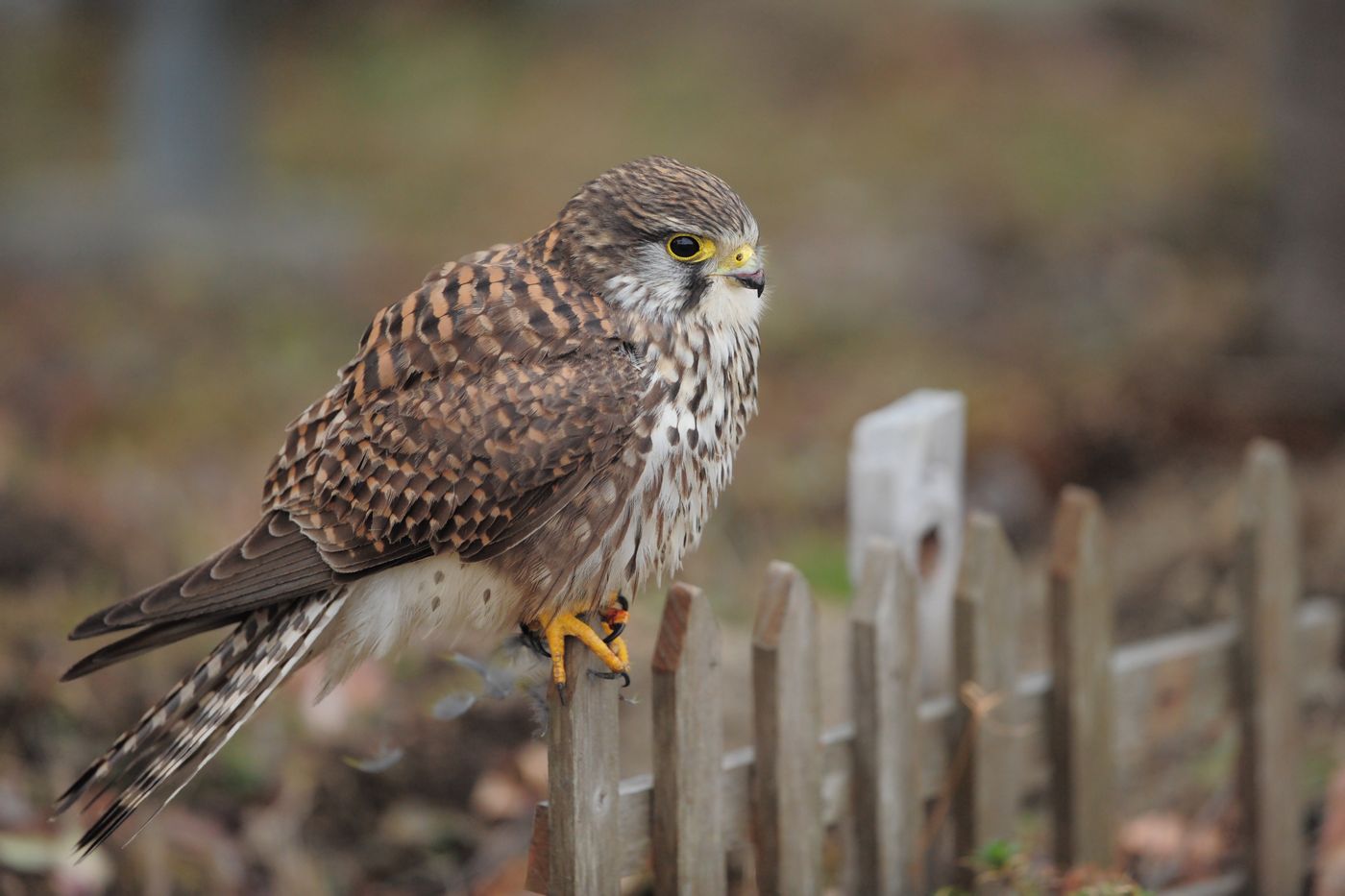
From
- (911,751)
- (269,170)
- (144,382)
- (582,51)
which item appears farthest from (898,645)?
(582,51)

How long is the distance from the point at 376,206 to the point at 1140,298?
3966 millimetres

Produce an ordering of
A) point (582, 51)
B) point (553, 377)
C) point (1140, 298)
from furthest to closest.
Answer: point (582, 51)
point (1140, 298)
point (553, 377)

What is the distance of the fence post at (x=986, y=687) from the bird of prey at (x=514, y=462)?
0.60 metres

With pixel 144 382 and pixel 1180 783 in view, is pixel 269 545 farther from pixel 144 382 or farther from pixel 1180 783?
pixel 144 382

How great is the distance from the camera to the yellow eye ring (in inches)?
88.6

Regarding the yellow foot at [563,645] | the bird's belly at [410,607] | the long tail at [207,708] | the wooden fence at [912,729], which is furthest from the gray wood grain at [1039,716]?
the long tail at [207,708]

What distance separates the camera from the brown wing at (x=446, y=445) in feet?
7.30

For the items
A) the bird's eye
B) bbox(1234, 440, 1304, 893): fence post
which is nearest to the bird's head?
the bird's eye

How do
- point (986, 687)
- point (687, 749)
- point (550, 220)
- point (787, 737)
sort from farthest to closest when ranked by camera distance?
point (550, 220)
point (986, 687)
point (787, 737)
point (687, 749)

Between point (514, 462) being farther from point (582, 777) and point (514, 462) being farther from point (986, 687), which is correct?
point (986, 687)

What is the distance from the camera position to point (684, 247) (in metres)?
2.26

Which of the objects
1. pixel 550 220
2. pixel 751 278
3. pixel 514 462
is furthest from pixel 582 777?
pixel 550 220

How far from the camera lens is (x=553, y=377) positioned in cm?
223

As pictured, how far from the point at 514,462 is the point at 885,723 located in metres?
0.85
